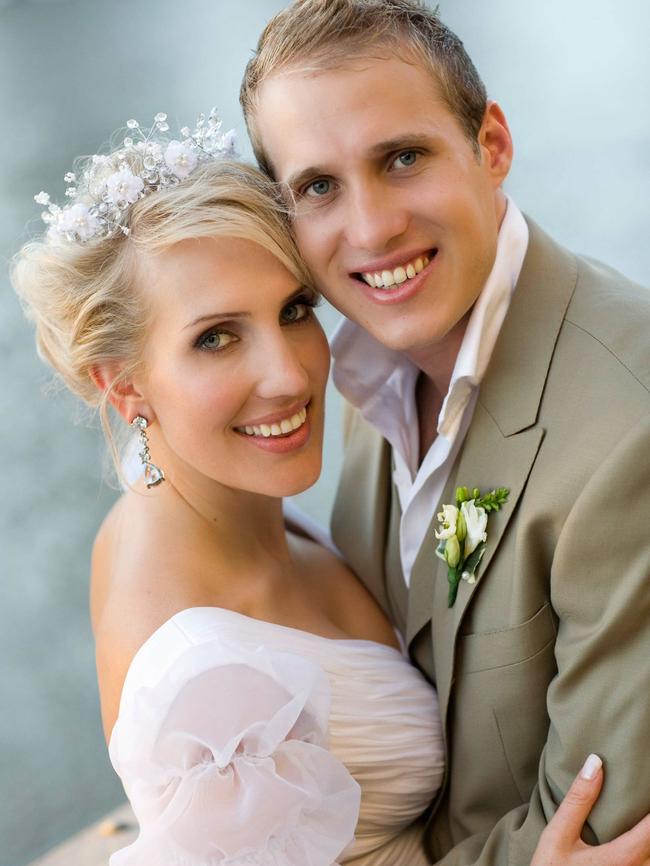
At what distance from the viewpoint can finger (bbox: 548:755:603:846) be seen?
5.56 feet

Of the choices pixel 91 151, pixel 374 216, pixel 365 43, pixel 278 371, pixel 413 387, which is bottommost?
pixel 413 387

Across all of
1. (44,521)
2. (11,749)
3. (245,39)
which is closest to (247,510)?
(11,749)

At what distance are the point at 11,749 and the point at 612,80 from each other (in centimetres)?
500

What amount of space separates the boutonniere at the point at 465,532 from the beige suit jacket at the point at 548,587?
18mm

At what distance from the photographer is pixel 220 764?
1646 millimetres

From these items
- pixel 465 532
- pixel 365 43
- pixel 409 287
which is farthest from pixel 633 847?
pixel 365 43

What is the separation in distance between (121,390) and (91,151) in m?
4.62

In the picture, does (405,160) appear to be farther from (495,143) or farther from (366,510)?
(366,510)

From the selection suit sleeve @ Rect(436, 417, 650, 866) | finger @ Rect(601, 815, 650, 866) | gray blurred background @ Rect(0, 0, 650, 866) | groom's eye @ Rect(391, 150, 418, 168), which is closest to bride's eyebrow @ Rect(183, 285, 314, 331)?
→ groom's eye @ Rect(391, 150, 418, 168)

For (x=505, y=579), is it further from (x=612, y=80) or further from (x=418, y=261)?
(x=612, y=80)

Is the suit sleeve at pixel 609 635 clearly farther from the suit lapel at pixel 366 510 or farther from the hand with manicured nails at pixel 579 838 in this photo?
the suit lapel at pixel 366 510

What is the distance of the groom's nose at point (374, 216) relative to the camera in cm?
191

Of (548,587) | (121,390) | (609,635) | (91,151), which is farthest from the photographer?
(91,151)

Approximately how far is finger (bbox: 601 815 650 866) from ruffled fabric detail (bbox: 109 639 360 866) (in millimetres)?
444
